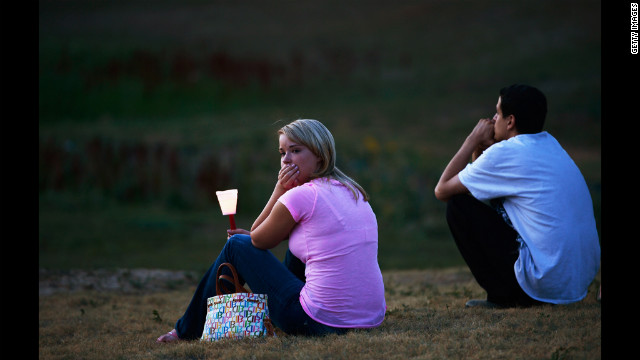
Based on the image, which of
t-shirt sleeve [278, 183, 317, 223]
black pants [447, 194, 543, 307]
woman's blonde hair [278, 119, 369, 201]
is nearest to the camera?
t-shirt sleeve [278, 183, 317, 223]

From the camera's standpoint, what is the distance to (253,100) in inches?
729

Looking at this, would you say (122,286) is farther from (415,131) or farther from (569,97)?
(569,97)

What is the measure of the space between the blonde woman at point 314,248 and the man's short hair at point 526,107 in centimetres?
108

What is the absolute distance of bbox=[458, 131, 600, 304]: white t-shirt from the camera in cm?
348

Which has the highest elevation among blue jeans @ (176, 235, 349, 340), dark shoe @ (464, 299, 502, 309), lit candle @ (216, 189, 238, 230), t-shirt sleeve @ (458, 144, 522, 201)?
t-shirt sleeve @ (458, 144, 522, 201)

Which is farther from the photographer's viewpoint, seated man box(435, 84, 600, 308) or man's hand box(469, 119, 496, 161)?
man's hand box(469, 119, 496, 161)

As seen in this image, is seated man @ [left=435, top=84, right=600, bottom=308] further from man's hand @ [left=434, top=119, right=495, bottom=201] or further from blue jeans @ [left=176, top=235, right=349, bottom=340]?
blue jeans @ [left=176, top=235, right=349, bottom=340]

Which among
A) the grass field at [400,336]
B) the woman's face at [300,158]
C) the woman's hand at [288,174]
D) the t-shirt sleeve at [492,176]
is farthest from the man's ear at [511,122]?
the woman's hand at [288,174]

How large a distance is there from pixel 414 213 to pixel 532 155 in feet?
28.7

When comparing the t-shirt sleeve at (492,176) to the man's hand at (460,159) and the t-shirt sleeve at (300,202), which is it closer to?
the man's hand at (460,159)

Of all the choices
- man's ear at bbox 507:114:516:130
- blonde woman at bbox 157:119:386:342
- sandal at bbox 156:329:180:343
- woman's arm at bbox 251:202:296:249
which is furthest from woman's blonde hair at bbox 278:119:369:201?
sandal at bbox 156:329:180:343

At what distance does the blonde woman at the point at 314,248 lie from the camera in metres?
3.09

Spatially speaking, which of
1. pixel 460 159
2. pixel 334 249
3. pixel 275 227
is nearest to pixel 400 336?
pixel 334 249

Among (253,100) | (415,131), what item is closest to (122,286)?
(415,131)
